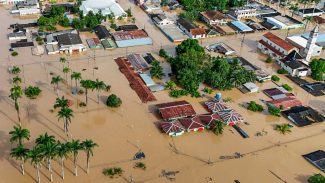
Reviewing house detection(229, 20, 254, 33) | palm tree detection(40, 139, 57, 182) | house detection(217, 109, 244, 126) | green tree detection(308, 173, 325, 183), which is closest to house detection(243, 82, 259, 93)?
house detection(217, 109, 244, 126)

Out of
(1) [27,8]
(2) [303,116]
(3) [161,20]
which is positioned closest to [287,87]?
(2) [303,116]

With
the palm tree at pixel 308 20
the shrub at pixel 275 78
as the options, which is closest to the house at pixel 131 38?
the shrub at pixel 275 78

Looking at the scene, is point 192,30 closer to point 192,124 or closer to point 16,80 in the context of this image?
point 192,124

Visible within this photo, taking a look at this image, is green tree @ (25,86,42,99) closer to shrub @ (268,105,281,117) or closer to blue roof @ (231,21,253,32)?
shrub @ (268,105,281,117)

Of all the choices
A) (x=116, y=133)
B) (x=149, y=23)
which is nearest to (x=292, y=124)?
(x=116, y=133)

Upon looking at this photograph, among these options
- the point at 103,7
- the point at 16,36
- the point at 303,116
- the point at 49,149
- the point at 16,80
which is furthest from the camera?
the point at 103,7

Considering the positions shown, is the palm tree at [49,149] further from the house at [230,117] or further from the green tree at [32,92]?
the house at [230,117]

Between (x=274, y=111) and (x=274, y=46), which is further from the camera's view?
(x=274, y=46)

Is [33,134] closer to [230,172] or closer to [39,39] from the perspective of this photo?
[230,172]
